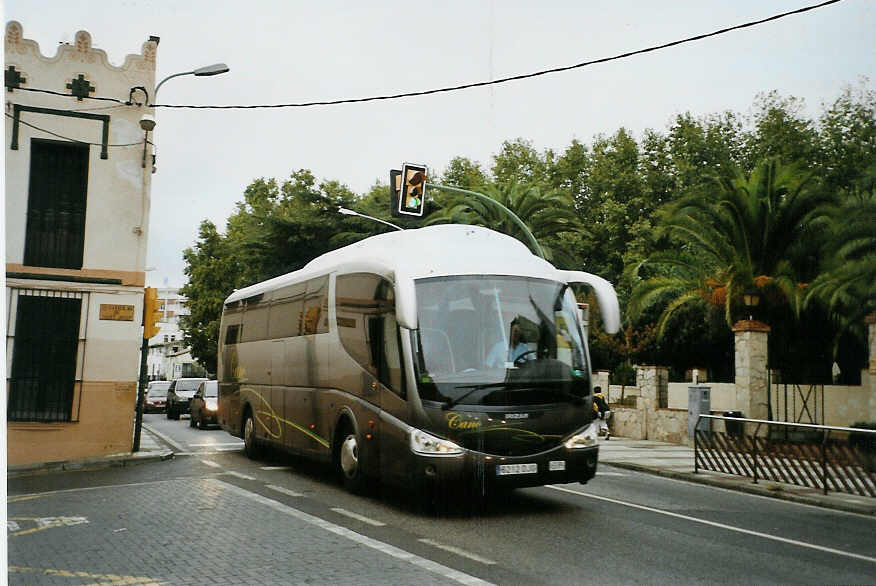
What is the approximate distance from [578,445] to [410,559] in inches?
133

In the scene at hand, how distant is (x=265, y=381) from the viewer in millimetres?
15703

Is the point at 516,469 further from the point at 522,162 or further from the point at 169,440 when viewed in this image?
the point at 522,162

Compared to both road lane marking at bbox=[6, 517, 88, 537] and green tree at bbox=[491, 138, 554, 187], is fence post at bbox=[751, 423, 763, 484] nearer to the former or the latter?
road lane marking at bbox=[6, 517, 88, 537]

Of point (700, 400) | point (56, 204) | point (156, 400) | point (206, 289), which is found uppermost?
point (206, 289)

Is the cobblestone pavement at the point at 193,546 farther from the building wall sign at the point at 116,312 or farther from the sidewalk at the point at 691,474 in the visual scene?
the sidewalk at the point at 691,474

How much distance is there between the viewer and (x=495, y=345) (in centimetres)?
991

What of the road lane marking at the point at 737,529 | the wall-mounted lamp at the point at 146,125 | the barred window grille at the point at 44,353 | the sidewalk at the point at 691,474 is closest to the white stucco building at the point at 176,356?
the barred window grille at the point at 44,353

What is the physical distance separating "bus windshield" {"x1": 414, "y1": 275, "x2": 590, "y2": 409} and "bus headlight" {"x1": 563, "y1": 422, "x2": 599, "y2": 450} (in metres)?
0.39

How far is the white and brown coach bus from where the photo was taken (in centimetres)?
960

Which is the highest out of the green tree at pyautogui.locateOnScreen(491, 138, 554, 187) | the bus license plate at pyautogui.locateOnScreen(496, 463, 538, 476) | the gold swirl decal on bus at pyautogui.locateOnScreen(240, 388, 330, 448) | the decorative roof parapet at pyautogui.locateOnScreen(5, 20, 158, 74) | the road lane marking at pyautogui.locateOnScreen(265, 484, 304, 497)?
the green tree at pyautogui.locateOnScreen(491, 138, 554, 187)

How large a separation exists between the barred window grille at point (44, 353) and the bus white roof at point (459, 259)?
7.57m

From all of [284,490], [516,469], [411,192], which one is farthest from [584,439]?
[411,192]

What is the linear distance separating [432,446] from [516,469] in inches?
37.6

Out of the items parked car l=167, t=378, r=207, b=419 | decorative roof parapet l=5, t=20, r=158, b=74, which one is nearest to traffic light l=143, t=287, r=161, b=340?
decorative roof parapet l=5, t=20, r=158, b=74
